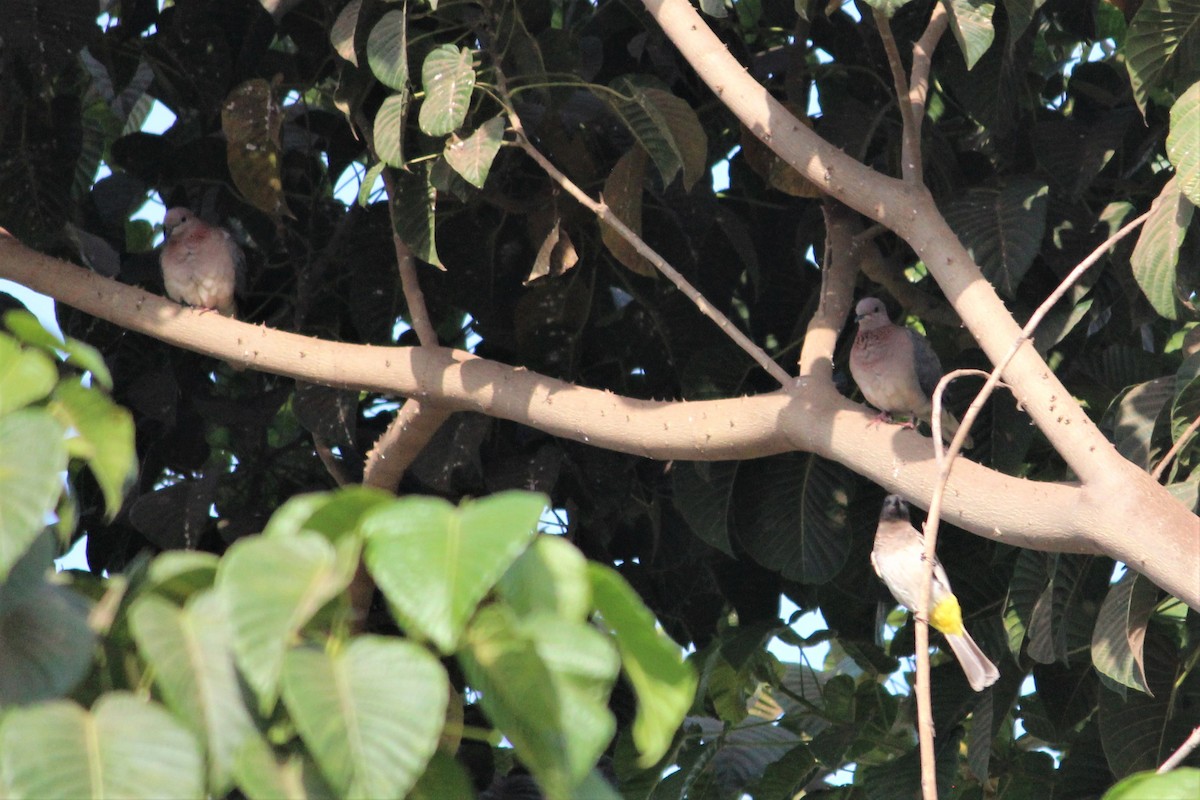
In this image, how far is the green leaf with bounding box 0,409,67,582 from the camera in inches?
43.3

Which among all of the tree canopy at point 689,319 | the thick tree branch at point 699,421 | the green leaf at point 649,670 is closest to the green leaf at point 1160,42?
the tree canopy at point 689,319

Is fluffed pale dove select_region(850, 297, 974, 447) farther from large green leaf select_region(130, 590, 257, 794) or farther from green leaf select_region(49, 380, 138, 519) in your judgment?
large green leaf select_region(130, 590, 257, 794)

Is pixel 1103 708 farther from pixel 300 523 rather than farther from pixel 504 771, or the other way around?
pixel 300 523

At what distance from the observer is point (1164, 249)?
270 cm

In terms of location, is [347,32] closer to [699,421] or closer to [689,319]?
[699,421]

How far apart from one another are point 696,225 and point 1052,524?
65.5 inches

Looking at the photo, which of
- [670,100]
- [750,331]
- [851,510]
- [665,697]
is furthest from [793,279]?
[665,697]

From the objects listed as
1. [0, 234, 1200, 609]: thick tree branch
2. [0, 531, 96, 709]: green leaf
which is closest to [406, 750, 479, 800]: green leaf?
[0, 531, 96, 709]: green leaf

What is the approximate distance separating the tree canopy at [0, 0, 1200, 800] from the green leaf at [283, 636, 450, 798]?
18 cm

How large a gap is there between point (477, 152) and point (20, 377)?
1.80 meters

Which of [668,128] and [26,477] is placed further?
[668,128]

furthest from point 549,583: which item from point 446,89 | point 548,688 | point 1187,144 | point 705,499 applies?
point 705,499

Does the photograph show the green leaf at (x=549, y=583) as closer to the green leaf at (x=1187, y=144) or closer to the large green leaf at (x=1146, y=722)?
the green leaf at (x=1187, y=144)

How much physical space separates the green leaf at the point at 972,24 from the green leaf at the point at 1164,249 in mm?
455
